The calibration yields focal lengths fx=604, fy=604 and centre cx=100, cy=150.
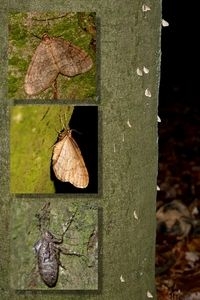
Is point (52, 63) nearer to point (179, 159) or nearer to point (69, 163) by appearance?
point (69, 163)

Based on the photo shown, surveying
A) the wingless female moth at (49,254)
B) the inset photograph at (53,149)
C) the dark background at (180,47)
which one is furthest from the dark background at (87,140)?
the dark background at (180,47)

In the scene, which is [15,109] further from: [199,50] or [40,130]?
[199,50]

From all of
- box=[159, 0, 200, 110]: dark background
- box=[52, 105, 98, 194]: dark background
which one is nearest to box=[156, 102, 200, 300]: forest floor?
box=[52, 105, 98, 194]: dark background

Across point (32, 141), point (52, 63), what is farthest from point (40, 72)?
point (32, 141)

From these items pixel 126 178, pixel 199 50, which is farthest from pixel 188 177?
pixel 199 50

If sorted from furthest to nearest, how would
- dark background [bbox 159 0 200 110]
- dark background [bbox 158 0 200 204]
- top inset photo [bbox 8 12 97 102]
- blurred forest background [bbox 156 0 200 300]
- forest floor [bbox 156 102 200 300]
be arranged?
1. dark background [bbox 159 0 200 110]
2. dark background [bbox 158 0 200 204]
3. blurred forest background [bbox 156 0 200 300]
4. forest floor [bbox 156 102 200 300]
5. top inset photo [bbox 8 12 97 102]

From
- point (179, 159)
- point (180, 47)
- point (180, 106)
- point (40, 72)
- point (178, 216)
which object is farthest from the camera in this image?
point (180, 47)

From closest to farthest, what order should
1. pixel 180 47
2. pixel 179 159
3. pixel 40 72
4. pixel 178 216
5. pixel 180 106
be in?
pixel 40 72 < pixel 178 216 < pixel 179 159 < pixel 180 106 < pixel 180 47

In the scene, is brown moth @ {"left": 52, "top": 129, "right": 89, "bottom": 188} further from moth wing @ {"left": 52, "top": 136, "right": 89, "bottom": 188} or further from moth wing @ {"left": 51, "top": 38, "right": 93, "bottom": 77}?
moth wing @ {"left": 51, "top": 38, "right": 93, "bottom": 77}
